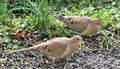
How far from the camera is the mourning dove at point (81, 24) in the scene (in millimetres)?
5375

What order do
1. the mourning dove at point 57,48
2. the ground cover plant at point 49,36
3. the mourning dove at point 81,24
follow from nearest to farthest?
the mourning dove at point 57,48 < the ground cover plant at point 49,36 < the mourning dove at point 81,24

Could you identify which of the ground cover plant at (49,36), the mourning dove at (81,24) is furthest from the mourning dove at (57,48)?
the mourning dove at (81,24)

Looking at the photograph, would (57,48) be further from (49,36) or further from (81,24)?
(81,24)

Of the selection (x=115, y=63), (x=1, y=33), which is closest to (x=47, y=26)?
(x=1, y=33)

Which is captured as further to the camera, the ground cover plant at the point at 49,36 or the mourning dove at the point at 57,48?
the ground cover plant at the point at 49,36

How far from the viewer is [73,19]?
538 cm

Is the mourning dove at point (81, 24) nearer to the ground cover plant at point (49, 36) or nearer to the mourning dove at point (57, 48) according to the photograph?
the ground cover plant at point (49, 36)

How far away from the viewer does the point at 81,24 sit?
5.38 m

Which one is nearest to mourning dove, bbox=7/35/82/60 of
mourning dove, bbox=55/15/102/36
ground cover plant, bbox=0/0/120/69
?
ground cover plant, bbox=0/0/120/69

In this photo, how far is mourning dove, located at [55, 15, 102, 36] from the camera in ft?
17.6

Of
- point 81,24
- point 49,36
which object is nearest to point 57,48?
point 49,36

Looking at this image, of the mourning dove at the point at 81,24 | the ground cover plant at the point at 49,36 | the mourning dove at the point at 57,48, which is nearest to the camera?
the mourning dove at the point at 57,48

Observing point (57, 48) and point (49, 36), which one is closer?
point (57, 48)

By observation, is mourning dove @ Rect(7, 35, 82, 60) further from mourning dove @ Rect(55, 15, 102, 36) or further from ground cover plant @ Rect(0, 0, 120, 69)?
mourning dove @ Rect(55, 15, 102, 36)
